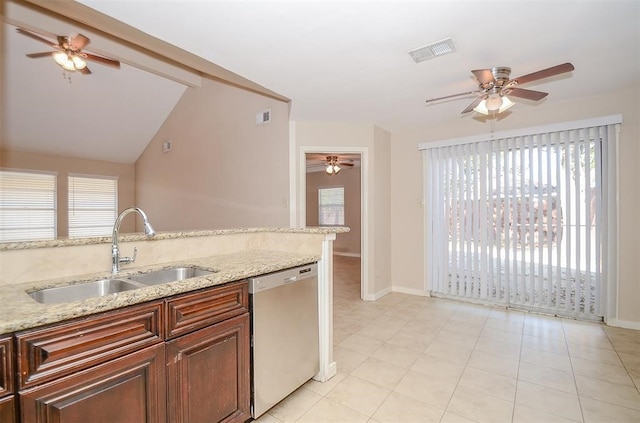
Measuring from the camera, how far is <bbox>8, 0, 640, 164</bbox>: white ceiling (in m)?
1.87

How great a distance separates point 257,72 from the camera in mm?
2770

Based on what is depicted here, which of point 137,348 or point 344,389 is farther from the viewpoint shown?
point 344,389

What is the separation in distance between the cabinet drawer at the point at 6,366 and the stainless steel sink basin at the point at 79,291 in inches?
19.0

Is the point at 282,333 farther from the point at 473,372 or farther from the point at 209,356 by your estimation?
the point at 473,372

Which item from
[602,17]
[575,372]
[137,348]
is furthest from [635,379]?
[137,348]

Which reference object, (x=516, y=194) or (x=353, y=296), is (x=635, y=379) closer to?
(x=516, y=194)

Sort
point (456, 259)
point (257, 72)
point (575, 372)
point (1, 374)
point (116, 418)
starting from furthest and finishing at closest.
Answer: point (456, 259) < point (257, 72) < point (575, 372) < point (116, 418) < point (1, 374)

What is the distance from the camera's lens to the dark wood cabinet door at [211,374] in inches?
53.4

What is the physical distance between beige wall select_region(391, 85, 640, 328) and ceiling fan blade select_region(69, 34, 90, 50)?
403 cm

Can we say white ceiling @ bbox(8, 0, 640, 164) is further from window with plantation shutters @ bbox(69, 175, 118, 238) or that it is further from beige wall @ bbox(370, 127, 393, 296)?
window with plantation shutters @ bbox(69, 175, 118, 238)

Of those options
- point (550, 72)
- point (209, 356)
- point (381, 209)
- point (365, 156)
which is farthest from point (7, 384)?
point (381, 209)

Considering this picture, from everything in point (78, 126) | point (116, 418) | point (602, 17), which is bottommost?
point (116, 418)

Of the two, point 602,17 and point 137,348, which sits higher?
point 602,17

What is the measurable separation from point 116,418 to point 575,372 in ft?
10.1
